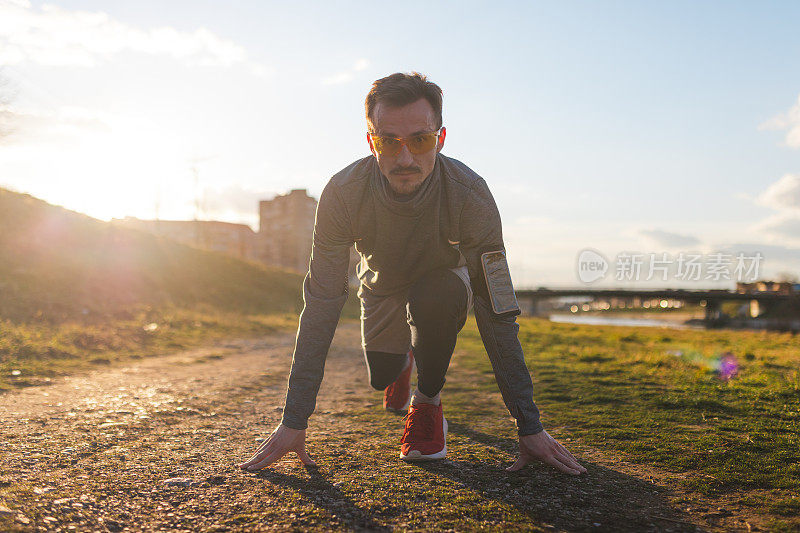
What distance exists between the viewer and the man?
99.3 inches

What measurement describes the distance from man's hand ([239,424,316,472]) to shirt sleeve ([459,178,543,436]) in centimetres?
98

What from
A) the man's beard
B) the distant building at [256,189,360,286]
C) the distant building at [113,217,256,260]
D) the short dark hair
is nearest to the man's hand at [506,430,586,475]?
the man's beard

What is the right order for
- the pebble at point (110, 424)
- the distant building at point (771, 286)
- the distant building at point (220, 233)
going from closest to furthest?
1. the pebble at point (110, 424)
2. the distant building at point (771, 286)
3. the distant building at point (220, 233)

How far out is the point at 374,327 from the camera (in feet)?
11.3

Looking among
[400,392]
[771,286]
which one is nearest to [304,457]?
[400,392]

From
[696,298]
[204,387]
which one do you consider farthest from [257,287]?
[696,298]

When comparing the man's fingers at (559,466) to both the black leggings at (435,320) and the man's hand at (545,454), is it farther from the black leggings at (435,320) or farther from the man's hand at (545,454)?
the black leggings at (435,320)

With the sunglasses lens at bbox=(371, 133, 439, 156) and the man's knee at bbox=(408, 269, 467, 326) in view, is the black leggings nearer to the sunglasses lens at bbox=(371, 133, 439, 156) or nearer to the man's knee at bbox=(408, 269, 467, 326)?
the man's knee at bbox=(408, 269, 467, 326)

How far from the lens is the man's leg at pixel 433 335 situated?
280 centimetres

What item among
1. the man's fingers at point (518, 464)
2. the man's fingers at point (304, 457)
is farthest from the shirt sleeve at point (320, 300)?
the man's fingers at point (518, 464)

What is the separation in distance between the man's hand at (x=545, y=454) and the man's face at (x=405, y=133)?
1.32 m

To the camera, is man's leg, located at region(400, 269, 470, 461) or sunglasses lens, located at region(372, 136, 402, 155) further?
man's leg, located at region(400, 269, 470, 461)

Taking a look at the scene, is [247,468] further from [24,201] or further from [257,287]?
[257,287]

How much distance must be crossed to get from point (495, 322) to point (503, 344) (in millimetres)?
112
